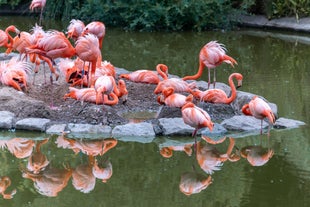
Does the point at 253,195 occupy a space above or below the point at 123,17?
above

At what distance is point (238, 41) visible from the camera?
38.8 feet

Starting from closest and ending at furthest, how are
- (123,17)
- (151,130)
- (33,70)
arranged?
(151,130)
(33,70)
(123,17)

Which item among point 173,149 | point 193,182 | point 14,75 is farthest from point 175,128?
point 14,75

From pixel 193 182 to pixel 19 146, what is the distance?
1590 millimetres

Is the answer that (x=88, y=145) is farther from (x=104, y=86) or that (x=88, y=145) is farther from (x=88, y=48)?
(x=88, y=48)

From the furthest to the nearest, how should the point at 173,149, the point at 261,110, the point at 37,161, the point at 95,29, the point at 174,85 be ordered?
the point at 95,29, the point at 174,85, the point at 261,110, the point at 173,149, the point at 37,161

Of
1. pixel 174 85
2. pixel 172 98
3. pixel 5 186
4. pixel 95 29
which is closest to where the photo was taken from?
pixel 5 186

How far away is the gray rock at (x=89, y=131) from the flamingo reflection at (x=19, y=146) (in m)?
0.38

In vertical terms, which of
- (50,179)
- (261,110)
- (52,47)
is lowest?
(50,179)

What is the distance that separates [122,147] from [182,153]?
51 centimetres

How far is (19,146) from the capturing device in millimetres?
5711

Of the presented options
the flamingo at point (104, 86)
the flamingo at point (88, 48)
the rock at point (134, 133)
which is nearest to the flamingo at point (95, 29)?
the flamingo at point (88, 48)

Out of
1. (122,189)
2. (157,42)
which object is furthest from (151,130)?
(157,42)

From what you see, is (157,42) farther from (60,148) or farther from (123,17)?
(60,148)
